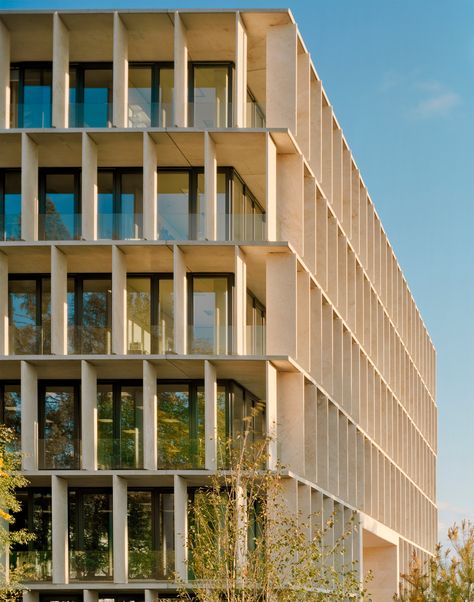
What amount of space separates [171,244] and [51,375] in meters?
5.68

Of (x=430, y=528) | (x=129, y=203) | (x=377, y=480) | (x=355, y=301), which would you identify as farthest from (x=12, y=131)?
(x=430, y=528)

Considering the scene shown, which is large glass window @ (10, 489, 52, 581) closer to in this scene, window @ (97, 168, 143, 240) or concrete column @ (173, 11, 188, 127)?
window @ (97, 168, 143, 240)

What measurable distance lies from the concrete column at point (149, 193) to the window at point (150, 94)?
0.87 m

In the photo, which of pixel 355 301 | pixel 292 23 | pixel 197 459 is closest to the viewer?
pixel 197 459

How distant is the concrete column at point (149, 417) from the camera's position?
41406 mm

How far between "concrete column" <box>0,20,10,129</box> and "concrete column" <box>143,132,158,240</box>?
4466 millimetres

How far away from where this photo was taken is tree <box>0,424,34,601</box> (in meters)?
37.8

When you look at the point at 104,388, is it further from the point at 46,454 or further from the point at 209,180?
the point at 209,180

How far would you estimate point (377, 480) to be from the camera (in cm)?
6462

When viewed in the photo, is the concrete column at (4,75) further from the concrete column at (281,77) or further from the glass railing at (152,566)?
the glass railing at (152,566)

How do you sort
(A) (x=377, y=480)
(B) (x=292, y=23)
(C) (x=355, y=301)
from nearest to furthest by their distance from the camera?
(B) (x=292, y=23) → (C) (x=355, y=301) → (A) (x=377, y=480)

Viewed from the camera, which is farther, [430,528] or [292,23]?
[430,528]

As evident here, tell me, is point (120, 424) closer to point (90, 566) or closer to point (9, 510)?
point (9, 510)

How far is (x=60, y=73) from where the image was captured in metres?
42.8
